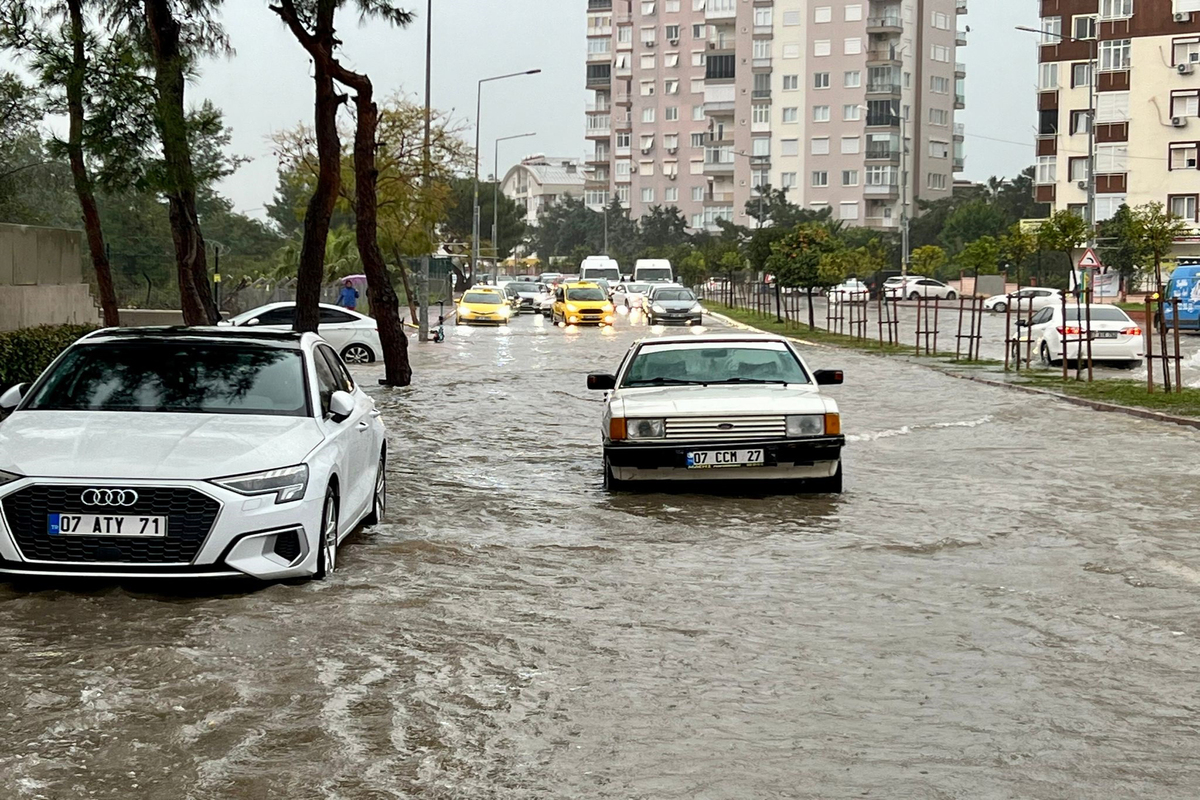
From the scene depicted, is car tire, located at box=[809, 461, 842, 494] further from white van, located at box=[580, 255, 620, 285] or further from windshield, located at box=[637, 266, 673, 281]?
windshield, located at box=[637, 266, 673, 281]

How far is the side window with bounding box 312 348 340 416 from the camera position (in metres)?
10.3

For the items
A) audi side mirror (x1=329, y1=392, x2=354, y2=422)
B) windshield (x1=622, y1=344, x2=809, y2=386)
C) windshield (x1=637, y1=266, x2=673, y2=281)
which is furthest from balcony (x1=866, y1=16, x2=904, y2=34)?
audi side mirror (x1=329, y1=392, x2=354, y2=422)

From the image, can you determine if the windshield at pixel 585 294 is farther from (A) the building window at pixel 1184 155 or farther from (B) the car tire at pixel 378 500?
(B) the car tire at pixel 378 500

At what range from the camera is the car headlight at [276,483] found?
8.81 m

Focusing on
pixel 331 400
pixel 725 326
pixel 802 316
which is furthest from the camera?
pixel 802 316

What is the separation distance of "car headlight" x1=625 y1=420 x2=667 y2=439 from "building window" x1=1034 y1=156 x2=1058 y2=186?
8470cm

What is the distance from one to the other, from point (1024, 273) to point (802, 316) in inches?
1143

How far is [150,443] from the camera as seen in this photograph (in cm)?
905

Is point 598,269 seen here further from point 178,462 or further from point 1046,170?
point 178,462

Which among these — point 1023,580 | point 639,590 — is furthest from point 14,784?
point 1023,580

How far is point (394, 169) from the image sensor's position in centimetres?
5975

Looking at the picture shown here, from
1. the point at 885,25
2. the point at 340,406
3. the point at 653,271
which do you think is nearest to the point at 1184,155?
the point at 653,271

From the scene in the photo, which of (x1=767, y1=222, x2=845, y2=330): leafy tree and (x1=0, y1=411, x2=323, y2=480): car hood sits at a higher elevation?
(x1=767, y1=222, x2=845, y2=330): leafy tree

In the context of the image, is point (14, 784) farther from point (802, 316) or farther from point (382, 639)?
point (802, 316)
